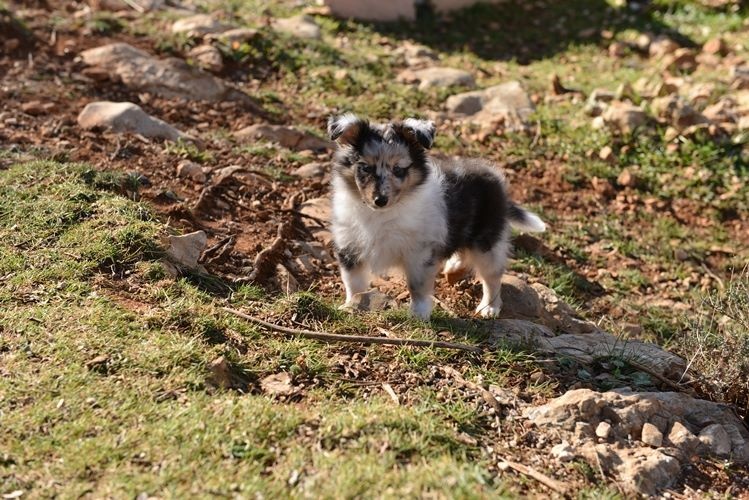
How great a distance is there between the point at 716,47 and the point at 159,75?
770 centimetres

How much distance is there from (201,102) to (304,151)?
5.04 feet

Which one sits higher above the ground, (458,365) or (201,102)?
(458,365)

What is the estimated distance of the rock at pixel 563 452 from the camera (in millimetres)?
3676

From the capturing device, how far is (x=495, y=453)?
3596mm

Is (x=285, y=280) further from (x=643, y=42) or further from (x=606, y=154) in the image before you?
(x=643, y=42)

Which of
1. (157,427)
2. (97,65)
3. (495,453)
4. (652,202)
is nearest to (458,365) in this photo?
(495,453)

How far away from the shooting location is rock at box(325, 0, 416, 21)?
12078 millimetres

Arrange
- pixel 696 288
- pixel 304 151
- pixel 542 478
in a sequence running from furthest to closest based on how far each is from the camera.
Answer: pixel 304 151
pixel 696 288
pixel 542 478

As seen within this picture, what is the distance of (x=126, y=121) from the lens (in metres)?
Result: 7.18

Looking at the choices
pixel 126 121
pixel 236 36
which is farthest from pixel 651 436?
pixel 236 36

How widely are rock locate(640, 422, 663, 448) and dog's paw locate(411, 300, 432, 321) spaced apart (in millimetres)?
1493

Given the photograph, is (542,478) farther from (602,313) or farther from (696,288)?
(696,288)

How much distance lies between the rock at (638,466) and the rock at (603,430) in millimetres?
83

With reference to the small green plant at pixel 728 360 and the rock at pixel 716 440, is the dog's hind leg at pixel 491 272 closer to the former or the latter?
the small green plant at pixel 728 360
